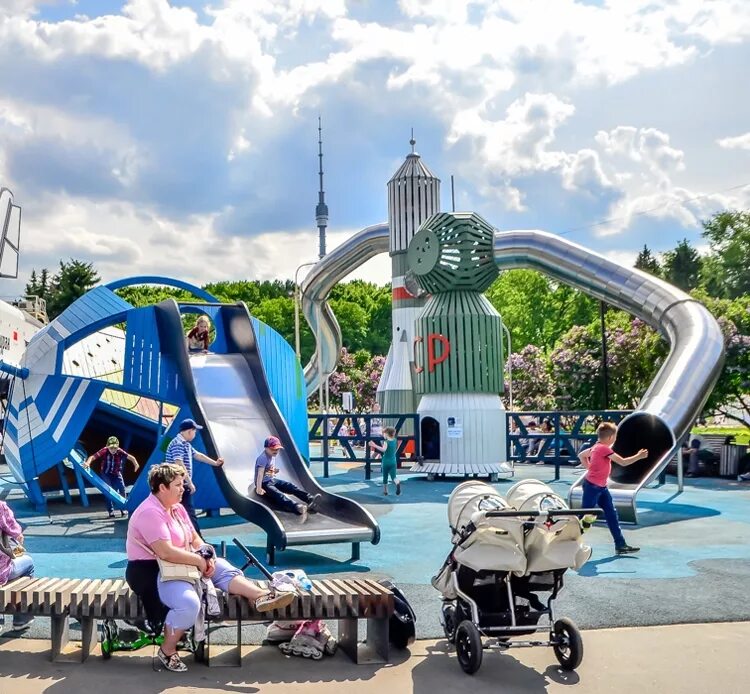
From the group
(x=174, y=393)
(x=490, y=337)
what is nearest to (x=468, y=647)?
(x=174, y=393)

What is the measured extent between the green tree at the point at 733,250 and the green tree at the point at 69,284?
149 ft

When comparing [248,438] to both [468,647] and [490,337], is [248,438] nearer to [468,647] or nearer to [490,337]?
[468,647]

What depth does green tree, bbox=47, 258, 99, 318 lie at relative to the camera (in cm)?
6562

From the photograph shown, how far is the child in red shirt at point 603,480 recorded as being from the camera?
397 inches

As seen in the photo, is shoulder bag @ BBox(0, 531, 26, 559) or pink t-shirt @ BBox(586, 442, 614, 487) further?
pink t-shirt @ BBox(586, 442, 614, 487)

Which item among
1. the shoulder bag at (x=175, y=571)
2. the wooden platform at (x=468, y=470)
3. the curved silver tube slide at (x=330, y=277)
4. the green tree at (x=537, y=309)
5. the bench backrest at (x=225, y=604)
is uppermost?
the green tree at (x=537, y=309)

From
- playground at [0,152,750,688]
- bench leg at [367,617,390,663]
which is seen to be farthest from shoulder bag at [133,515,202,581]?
bench leg at [367,617,390,663]

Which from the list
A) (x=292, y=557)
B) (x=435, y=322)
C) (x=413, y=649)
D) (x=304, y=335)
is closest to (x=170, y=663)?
(x=413, y=649)

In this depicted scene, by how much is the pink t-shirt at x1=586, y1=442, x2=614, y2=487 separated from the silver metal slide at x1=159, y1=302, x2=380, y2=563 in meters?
2.59

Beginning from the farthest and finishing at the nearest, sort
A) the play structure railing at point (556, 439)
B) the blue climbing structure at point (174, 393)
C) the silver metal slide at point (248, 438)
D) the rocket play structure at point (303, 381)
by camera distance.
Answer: the play structure railing at point (556, 439)
the rocket play structure at point (303, 381)
the blue climbing structure at point (174, 393)
the silver metal slide at point (248, 438)

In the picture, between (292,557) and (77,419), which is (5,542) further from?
(77,419)

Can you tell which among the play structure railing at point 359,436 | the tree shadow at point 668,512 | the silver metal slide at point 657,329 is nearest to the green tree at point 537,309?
the play structure railing at point 359,436

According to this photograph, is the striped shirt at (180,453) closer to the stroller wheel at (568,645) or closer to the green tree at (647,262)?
the stroller wheel at (568,645)

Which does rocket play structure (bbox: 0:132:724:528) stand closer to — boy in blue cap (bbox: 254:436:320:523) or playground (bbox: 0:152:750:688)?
playground (bbox: 0:152:750:688)
